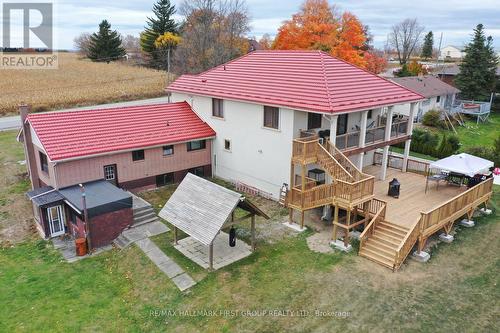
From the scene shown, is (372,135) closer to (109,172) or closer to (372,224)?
(372,224)

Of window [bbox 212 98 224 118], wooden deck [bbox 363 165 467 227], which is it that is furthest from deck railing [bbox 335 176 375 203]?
window [bbox 212 98 224 118]

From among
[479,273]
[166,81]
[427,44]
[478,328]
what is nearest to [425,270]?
[479,273]

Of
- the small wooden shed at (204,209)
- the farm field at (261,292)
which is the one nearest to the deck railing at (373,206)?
the farm field at (261,292)

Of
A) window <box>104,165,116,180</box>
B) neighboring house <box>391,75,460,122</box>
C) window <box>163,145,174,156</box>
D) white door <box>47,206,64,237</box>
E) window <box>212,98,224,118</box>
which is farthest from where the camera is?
neighboring house <box>391,75,460,122</box>

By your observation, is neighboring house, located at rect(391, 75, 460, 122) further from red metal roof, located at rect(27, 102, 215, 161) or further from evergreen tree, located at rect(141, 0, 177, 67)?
evergreen tree, located at rect(141, 0, 177, 67)

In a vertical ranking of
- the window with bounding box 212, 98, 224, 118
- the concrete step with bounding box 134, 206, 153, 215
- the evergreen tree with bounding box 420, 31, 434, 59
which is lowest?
the concrete step with bounding box 134, 206, 153, 215
